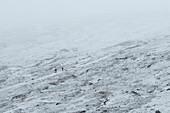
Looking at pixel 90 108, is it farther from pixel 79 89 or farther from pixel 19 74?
pixel 19 74

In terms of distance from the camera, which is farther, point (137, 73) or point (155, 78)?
point (137, 73)

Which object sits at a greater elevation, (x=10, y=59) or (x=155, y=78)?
(x=155, y=78)

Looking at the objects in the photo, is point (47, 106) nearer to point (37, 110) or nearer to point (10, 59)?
point (37, 110)

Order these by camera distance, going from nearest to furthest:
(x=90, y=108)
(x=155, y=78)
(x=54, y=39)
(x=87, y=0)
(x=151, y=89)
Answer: (x=90, y=108)
(x=151, y=89)
(x=155, y=78)
(x=54, y=39)
(x=87, y=0)

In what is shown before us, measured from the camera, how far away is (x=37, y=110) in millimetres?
9461

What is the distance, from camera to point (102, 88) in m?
10.7

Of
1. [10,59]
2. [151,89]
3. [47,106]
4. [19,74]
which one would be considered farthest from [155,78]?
[10,59]

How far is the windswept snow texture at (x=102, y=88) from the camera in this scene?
28.6 feet

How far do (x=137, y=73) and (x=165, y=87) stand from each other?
8.18 feet

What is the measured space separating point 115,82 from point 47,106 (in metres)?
3.33

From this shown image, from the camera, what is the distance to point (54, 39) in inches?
1351

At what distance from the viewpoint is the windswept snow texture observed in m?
8.70

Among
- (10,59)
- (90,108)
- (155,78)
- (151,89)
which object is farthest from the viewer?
→ (10,59)

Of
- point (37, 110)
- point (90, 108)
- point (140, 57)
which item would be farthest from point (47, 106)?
point (140, 57)
